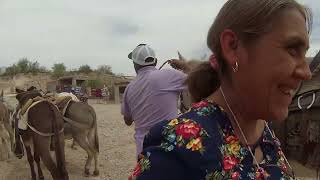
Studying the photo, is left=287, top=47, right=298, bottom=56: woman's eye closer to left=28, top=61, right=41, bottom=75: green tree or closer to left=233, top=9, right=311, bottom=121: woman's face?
left=233, top=9, right=311, bottom=121: woman's face

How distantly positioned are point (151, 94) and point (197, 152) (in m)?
2.58

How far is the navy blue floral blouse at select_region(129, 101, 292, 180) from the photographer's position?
4.00ft

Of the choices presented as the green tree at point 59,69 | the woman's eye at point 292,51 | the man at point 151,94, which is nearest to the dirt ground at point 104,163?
the man at point 151,94

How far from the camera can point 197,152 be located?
1.22 m

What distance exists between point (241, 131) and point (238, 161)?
146mm

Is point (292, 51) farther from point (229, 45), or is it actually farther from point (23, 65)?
point (23, 65)

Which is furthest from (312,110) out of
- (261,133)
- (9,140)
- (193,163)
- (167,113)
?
(9,140)

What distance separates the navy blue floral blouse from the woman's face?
0.45 feet

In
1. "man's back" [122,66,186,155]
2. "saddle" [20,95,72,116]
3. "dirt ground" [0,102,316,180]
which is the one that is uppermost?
"man's back" [122,66,186,155]

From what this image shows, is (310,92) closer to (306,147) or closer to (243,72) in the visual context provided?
(306,147)

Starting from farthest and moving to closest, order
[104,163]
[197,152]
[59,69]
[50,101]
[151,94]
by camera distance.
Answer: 1. [59,69]
2. [104,163]
3. [50,101]
4. [151,94]
5. [197,152]

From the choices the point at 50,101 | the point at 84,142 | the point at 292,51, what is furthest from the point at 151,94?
the point at 84,142

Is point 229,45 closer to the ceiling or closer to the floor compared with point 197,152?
closer to the ceiling

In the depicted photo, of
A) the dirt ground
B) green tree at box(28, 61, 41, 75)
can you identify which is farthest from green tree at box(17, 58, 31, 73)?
the dirt ground
